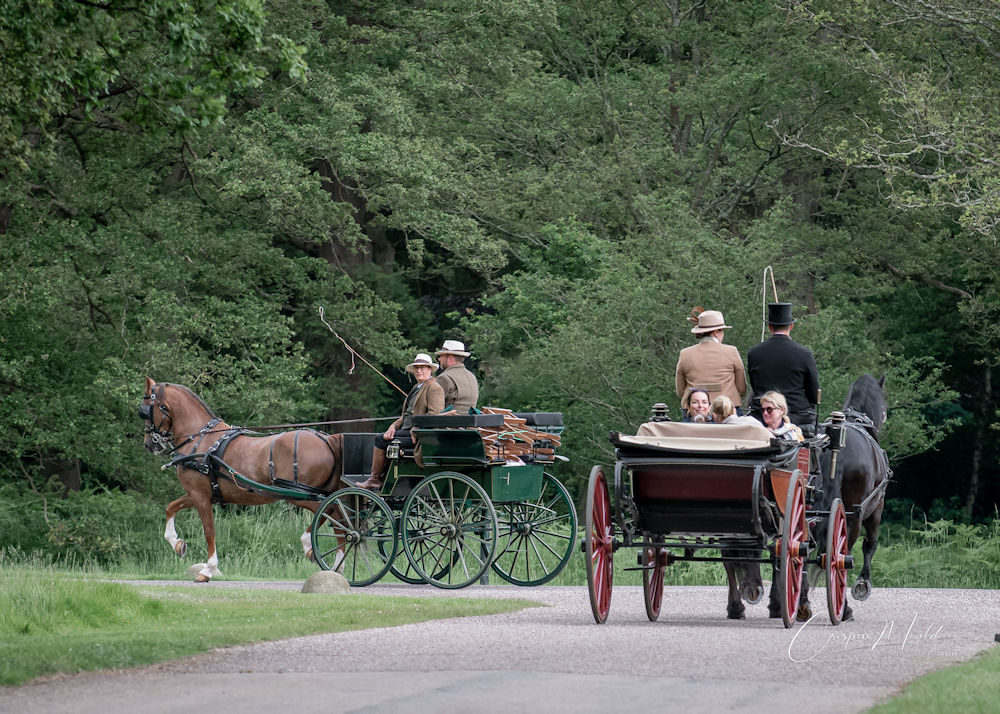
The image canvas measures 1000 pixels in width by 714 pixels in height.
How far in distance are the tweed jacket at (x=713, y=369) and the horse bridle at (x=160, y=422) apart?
7805 mm

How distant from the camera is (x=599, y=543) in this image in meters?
11.4

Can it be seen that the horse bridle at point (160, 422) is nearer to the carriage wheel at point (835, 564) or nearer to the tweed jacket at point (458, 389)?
the tweed jacket at point (458, 389)

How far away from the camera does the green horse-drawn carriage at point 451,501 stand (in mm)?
16062

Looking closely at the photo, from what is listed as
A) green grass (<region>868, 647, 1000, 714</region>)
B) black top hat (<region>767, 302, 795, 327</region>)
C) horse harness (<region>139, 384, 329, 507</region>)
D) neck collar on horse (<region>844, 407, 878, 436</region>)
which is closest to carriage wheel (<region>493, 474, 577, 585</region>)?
horse harness (<region>139, 384, 329, 507</region>)

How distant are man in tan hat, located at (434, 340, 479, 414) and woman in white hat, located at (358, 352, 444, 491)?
0.57ft

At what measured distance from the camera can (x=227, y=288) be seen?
94.8ft

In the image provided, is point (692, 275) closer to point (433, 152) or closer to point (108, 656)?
point (433, 152)

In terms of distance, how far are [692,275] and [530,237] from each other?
6.54 m

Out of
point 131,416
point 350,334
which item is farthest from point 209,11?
point 350,334

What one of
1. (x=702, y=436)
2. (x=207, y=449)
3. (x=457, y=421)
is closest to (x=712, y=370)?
(x=702, y=436)

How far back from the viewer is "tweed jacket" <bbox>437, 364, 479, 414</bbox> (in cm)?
1702

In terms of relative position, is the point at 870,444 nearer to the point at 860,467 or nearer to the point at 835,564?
the point at 860,467

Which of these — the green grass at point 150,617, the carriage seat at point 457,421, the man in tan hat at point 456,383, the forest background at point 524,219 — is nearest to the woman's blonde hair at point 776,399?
the green grass at point 150,617

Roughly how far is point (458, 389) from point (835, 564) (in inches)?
235
